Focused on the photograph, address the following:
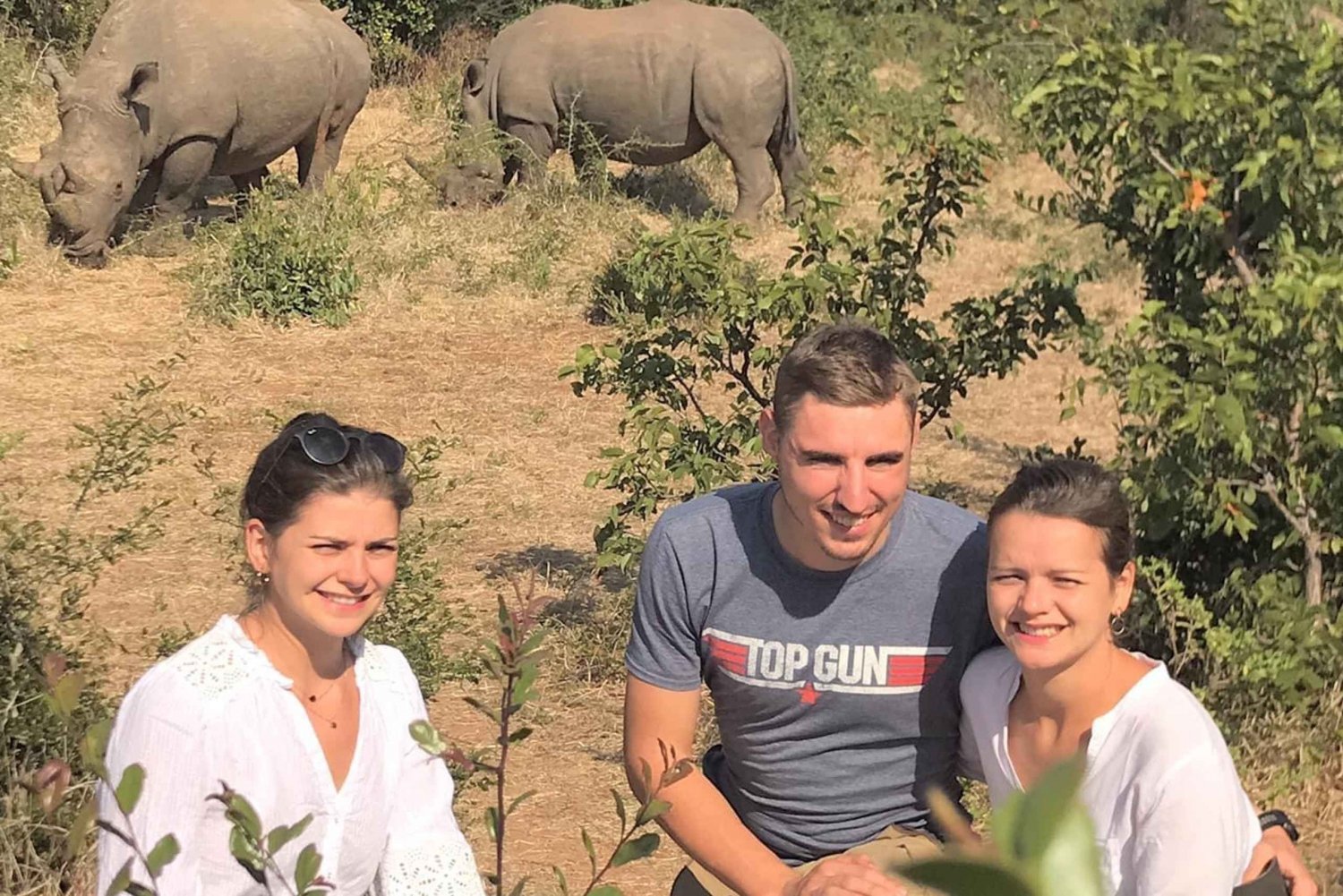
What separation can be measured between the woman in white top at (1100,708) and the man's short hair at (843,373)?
0.87 ft

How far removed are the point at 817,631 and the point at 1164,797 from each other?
66 cm

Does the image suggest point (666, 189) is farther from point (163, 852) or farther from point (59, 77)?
point (163, 852)

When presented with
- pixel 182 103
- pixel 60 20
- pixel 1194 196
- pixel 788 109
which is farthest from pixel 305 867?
pixel 60 20

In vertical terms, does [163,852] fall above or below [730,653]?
above

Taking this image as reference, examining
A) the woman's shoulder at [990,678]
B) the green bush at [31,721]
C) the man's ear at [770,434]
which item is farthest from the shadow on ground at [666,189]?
the woman's shoulder at [990,678]

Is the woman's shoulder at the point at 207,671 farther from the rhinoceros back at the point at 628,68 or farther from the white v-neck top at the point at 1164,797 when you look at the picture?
the rhinoceros back at the point at 628,68

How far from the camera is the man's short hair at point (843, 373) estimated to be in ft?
9.09

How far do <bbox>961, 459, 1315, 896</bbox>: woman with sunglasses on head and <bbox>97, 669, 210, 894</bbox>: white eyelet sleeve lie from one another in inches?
45.7

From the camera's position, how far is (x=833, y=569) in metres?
2.88

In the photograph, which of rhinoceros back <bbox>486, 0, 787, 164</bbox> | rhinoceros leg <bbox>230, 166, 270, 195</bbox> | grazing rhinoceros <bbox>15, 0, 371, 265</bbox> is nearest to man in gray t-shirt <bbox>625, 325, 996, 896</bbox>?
grazing rhinoceros <bbox>15, 0, 371, 265</bbox>

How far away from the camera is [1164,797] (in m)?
2.41

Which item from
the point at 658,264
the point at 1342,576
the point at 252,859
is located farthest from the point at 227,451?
the point at 252,859

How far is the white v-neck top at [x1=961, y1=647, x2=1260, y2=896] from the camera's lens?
2.38 metres

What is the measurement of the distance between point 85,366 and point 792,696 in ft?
24.0
